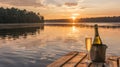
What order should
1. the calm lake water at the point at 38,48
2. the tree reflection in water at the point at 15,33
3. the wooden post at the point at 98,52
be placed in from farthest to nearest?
the tree reflection in water at the point at 15,33, the calm lake water at the point at 38,48, the wooden post at the point at 98,52

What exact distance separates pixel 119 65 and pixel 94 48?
999 mm

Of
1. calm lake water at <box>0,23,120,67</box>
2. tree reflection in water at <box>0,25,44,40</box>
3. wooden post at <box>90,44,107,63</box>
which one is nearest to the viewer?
wooden post at <box>90,44,107,63</box>

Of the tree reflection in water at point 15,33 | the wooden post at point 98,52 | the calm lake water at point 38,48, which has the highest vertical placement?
the wooden post at point 98,52

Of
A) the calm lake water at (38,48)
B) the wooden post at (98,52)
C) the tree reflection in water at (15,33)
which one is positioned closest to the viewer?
the wooden post at (98,52)

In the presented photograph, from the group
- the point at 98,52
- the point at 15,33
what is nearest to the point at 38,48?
the point at 98,52

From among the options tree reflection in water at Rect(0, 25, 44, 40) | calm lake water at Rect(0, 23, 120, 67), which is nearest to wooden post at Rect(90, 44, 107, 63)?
calm lake water at Rect(0, 23, 120, 67)

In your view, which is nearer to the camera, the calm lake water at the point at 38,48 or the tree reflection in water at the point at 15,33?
the calm lake water at the point at 38,48

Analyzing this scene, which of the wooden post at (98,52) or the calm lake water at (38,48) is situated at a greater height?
the wooden post at (98,52)

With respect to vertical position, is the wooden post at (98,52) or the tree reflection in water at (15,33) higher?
the wooden post at (98,52)

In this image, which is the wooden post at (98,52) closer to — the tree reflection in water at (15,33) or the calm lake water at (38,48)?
the calm lake water at (38,48)

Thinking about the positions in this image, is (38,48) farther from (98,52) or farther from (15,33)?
(15,33)

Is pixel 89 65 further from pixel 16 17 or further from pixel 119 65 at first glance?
pixel 16 17

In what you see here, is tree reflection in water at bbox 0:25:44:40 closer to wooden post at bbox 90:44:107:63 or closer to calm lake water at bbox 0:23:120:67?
calm lake water at bbox 0:23:120:67

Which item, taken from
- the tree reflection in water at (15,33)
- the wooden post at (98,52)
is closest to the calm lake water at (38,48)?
the tree reflection in water at (15,33)
